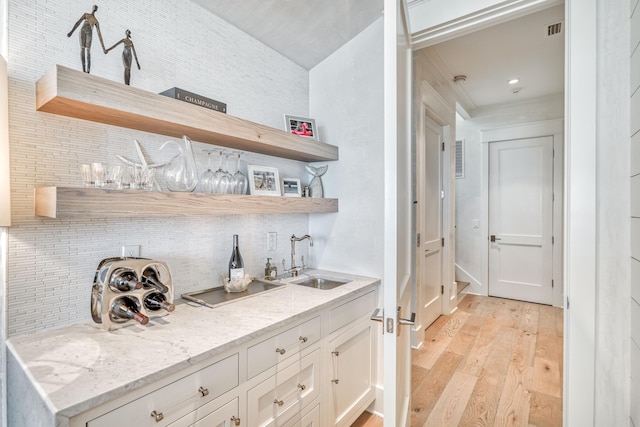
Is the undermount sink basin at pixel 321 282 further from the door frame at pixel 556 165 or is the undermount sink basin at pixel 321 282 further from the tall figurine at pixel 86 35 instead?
the door frame at pixel 556 165

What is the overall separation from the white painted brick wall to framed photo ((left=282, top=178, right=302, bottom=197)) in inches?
10.5

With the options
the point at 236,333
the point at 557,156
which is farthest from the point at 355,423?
the point at 557,156

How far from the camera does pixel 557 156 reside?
3934 mm

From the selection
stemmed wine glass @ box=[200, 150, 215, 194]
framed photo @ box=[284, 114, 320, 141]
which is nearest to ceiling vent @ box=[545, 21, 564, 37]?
framed photo @ box=[284, 114, 320, 141]

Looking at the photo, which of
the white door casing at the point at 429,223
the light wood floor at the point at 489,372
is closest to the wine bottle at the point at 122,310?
the light wood floor at the point at 489,372

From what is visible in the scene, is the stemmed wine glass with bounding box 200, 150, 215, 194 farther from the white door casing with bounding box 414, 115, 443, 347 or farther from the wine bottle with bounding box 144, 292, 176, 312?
the white door casing with bounding box 414, 115, 443, 347

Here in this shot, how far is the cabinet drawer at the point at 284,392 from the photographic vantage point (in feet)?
4.27

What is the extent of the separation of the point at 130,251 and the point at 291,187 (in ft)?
3.64

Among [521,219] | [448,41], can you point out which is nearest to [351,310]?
[448,41]

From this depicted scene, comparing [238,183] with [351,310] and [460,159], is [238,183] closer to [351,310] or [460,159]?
[351,310]

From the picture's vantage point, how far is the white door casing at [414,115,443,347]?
2.88 meters

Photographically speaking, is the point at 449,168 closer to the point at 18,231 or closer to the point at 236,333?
the point at 236,333

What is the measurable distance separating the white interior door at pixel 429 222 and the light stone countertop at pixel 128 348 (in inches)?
65.9

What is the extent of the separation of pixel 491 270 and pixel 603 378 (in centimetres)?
345
